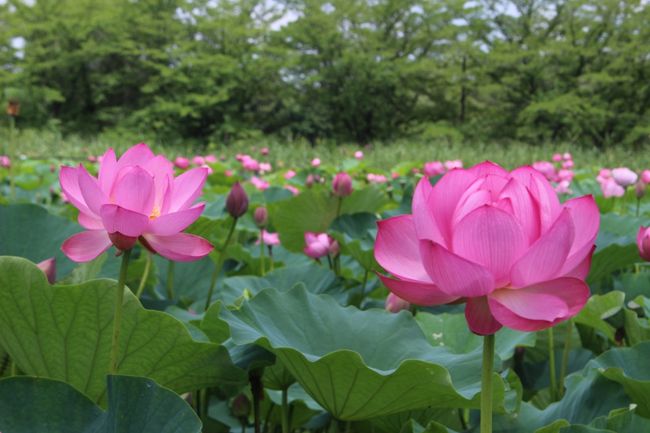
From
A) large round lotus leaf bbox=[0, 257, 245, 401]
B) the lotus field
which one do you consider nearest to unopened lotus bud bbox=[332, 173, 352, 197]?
the lotus field

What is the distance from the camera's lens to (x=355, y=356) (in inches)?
17.8

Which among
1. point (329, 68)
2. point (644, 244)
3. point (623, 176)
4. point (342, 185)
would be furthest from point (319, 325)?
point (329, 68)

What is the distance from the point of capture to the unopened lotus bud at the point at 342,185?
1.39 meters

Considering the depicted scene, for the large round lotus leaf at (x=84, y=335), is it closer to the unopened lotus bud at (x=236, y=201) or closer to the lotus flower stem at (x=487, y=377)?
the lotus flower stem at (x=487, y=377)

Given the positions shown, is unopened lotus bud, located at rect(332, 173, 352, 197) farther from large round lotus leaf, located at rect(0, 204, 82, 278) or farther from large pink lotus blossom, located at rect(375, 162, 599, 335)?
large pink lotus blossom, located at rect(375, 162, 599, 335)

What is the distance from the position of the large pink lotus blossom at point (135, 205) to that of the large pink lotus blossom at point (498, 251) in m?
0.15

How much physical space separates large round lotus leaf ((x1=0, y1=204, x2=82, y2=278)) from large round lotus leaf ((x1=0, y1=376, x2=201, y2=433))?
0.39m

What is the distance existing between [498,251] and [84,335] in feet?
1.03

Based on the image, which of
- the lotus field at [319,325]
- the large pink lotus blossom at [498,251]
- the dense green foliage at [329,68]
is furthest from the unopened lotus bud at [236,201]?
the dense green foliage at [329,68]

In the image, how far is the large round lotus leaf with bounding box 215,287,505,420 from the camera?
47 centimetres

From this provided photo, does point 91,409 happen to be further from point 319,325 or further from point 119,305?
point 319,325

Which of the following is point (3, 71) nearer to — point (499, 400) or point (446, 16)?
point (446, 16)

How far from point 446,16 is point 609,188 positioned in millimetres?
→ 12989

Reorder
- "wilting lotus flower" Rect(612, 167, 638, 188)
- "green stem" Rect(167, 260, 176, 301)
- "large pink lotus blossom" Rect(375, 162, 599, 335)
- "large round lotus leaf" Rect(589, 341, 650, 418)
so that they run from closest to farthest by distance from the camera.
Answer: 1. "large pink lotus blossom" Rect(375, 162, 599, 335)
2. "large round lotus leaf" Rect(589, 341, 650, 418)
3. "green stem" Rect(167, 260, 176, 301)
4. "wilting lotus flower" Rect(612, 167, 638, 188)
